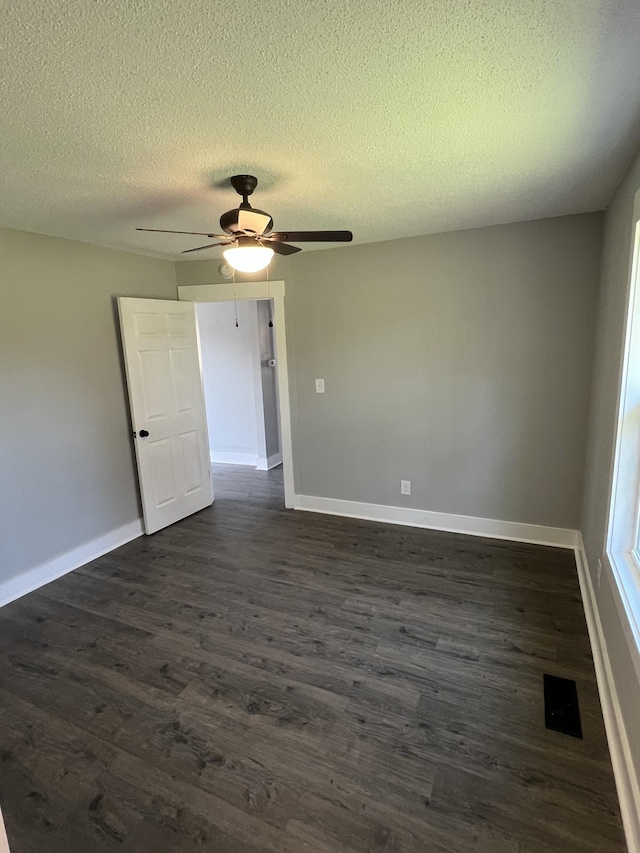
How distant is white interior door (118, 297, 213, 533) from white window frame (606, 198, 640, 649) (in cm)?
335

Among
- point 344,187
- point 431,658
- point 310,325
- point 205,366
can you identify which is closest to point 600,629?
point 431,658

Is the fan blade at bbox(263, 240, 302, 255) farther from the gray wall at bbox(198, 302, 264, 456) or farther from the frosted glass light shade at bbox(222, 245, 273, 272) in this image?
the gray wall at bbox(198, 302, 264, 456)

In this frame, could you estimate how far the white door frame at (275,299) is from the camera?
3951mm

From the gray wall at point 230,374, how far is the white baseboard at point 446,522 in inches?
80.5

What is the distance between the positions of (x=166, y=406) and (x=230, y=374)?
2.09 meters

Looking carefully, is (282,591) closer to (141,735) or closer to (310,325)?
(141,735)

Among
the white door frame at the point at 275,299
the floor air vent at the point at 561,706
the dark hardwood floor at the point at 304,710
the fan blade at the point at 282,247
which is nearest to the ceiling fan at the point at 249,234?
the fan blade at the point at 282,247

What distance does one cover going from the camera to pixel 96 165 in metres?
1.88

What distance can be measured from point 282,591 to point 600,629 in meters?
1.81

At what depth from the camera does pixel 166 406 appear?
3.94 m

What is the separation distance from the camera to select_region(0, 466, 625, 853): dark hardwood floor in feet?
4.91

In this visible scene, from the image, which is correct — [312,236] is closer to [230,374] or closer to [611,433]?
[611,433]

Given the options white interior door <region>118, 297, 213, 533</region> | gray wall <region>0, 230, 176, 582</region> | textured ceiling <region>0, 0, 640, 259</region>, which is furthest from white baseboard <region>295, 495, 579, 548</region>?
textured ceiling <region>0, 0, 640, 259</region>

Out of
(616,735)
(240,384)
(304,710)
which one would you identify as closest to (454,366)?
(616,735)
